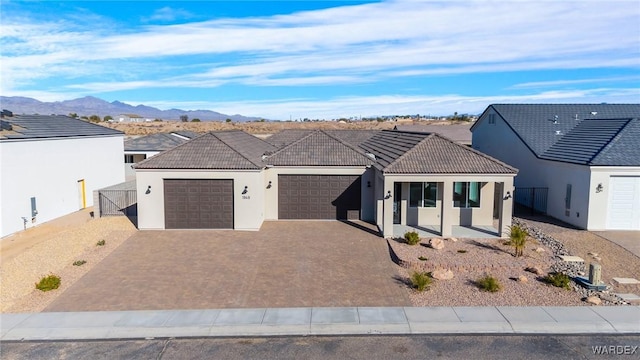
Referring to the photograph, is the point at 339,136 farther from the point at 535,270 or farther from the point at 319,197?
the point at 535,270

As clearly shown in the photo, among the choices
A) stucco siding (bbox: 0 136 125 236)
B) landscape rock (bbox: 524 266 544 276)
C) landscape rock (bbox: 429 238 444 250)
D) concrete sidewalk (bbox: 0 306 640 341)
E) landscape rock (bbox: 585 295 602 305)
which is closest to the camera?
concrete sidewalk (bbox: 0 306 640 341)

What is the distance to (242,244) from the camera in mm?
18438

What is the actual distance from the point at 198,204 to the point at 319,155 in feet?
21.5

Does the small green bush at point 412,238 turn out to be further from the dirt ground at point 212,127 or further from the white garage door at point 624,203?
the dirt ground at point 212,127

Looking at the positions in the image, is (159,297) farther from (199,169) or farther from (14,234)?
(14,234)

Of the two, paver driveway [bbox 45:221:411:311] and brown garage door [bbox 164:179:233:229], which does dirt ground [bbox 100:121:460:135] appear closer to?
brown garage door [bbox 164:179:233:229]

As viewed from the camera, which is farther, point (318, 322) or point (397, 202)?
point (397, 202)

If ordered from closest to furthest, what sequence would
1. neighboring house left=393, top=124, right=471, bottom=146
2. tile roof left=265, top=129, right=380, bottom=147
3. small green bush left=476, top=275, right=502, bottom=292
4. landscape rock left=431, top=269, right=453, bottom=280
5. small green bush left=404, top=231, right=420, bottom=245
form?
small green bush left=476, top=275, right=502, bottom=292
landscape rock left=431, top=269, right=453, bottom=280
small green bush left=404, top=231, right=420, bottom=245
tile roof left=265, top=129, right=380, bottom=147
neighboring house left=393, top=124, right=471, bottom=146

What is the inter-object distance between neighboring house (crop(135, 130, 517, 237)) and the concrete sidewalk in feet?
23.3

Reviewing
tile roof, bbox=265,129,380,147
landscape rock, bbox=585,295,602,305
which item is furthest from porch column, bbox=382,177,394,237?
tile roof, bbox=265,129,380,147

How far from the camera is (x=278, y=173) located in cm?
2252

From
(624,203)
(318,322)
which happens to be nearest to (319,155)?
(318,322)

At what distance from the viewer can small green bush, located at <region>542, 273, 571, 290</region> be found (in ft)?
44.5

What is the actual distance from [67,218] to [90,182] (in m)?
4.45
